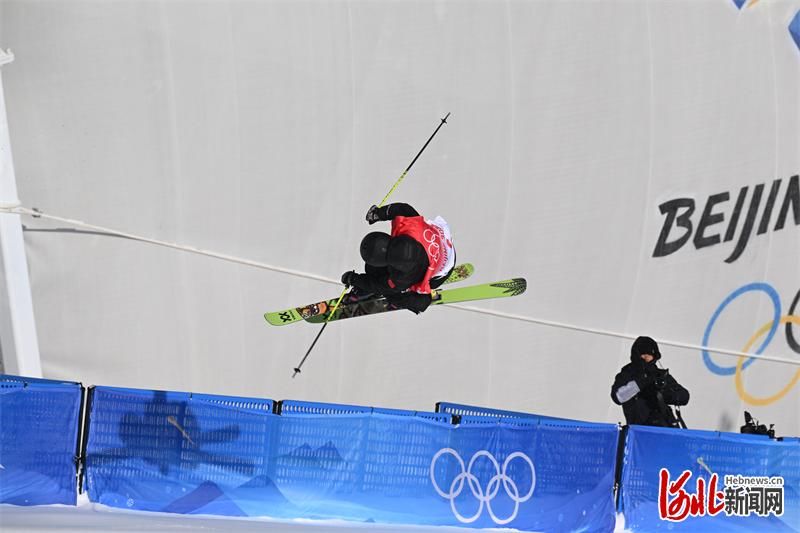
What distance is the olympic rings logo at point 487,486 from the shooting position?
332 inches

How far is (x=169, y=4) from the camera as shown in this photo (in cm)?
895

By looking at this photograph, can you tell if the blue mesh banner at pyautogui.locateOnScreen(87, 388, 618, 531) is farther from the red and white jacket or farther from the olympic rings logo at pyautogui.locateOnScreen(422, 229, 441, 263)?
the olympic rings logo at pyautogui.locateOnScreen(422, 229, 441, 263)

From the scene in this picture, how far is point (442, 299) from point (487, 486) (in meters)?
2.23

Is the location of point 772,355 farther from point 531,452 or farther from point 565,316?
point 531,452

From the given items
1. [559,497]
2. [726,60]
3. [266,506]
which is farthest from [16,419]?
[726,60]

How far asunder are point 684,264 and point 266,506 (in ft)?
19.6

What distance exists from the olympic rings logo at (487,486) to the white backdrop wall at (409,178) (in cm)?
203

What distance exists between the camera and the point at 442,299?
10.2 metres

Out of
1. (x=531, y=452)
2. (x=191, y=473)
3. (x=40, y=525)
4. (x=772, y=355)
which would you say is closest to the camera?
(x=40, y=525)

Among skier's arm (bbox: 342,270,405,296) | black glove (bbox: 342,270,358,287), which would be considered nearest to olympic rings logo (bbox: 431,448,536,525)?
skier's arm (bbox: 342,270,405,296)

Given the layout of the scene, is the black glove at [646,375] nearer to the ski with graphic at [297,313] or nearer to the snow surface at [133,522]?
the ski with graphic at [297,313]

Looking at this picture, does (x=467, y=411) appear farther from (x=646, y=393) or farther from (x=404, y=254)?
(x=404, y=254)

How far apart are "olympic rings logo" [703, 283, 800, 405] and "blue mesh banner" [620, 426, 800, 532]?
2965 millimetres

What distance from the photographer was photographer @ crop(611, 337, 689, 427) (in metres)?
9.05
